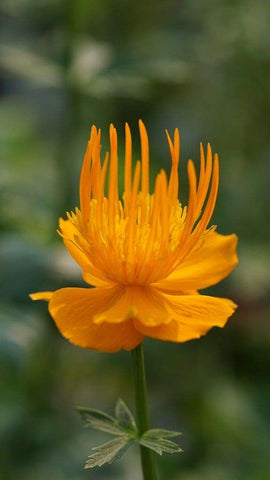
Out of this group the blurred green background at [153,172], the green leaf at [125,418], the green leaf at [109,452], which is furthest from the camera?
the blurred green background at [153,172]

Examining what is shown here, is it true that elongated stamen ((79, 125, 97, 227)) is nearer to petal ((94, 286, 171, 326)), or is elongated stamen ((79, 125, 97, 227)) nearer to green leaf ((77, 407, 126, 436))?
petal ((94, 286, 171, 326))

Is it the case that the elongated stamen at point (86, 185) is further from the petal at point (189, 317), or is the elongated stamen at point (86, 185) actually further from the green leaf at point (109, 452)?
the green leaf at point (109, 452)

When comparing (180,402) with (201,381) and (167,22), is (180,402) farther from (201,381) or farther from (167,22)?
(167,22)

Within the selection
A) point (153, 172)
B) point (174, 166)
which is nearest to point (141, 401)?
point (174, 166)

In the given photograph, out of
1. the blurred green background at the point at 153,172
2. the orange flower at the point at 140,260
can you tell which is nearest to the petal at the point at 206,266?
the orange flower at the point at 140,260

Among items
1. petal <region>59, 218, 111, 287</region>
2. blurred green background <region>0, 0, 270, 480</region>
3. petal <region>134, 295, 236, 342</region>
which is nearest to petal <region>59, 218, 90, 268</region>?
petal <region>59, 218, 111, 287</region>

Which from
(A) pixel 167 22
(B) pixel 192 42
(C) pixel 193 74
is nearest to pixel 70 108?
(B) pixel 192 42
